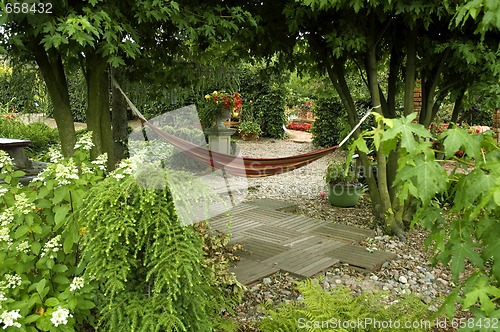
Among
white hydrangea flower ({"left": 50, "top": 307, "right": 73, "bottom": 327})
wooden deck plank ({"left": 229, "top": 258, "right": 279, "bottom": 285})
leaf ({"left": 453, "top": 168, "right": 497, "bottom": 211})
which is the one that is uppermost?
leaf ({"left": 453, "top": 168, "right": 497, "bottom": 211})

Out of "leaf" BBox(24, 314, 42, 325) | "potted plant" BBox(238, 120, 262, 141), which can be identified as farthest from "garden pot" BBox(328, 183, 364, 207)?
"potted plant" BBox(238, 120, 262, 141)

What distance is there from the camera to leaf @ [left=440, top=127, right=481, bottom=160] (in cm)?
121

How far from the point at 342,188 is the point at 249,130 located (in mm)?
5815

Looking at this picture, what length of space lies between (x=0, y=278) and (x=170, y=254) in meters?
0.67

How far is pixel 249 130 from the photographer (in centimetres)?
1039

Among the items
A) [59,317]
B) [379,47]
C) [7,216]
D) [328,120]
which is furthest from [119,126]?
[328,120]

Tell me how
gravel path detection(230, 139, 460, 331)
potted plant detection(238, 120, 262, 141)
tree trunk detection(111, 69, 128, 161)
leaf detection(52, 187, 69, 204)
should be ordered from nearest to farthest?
leaf detection(52, 187, 69, 204) < gravel path detection(230, 139, 460, 331) < tree trunk detection(111, 69, 128, 161) < potted plant detection(238, 120, 262, 141)

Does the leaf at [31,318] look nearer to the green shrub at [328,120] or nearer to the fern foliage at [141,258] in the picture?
Answer: the fern foliage at [141,258]

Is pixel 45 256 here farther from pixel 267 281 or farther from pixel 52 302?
pixel 267 281

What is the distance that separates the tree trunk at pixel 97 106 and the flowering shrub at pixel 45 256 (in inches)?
72.5

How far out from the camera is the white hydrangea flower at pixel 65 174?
5.33 feet

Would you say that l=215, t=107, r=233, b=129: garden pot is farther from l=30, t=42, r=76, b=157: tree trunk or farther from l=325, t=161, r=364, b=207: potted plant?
l=30, t=42, r=76, b=157: tree trunk

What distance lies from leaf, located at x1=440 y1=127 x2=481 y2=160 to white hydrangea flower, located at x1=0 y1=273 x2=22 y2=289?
4.67 ft

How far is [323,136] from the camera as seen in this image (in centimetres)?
907
